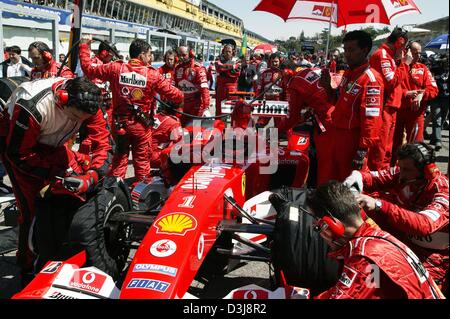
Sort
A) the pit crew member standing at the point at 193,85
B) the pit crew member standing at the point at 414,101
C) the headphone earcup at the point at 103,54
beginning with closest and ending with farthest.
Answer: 1. the pit crew member standing at the point at 414,101
2. the headphone earcup at the point at 103,54
3. the pit crew member standing at the point at 193,85

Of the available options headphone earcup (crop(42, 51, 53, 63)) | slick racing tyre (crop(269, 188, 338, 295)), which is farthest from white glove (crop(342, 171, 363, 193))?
headphone earcup (crop(42, 51, 53, 63))

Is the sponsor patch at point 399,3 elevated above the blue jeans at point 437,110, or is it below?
above

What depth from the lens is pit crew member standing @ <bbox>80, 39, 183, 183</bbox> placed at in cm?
480

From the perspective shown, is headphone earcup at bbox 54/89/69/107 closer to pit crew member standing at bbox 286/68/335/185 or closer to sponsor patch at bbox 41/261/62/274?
sponsor patch at bbox 41/261/62/274

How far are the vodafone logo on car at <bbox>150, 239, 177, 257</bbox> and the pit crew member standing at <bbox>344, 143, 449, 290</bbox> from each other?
1057mm

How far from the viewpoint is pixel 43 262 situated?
2.74 metres

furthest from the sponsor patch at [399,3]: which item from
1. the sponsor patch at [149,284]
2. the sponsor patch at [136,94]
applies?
the sponsor patch at [149,284]

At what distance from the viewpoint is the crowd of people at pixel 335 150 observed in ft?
5.92

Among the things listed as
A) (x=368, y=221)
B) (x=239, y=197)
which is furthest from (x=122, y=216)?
(x=368, y=221)

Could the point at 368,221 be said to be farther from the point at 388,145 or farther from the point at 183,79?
the point at 183,79

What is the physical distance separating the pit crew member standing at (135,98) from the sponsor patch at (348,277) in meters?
3.48

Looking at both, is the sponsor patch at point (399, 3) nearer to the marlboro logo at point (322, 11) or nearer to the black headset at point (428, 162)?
the marlboro logo at point (322, 11)

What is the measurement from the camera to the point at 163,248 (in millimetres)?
2420

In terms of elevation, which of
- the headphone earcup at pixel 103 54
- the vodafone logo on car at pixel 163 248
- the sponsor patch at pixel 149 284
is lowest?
the sponsor patch at pixel 149 284
